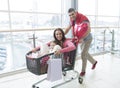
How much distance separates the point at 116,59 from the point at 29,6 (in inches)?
130

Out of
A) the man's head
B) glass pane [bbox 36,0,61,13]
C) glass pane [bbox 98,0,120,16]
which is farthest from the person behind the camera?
glass pane [bbox 98,0,120,16]

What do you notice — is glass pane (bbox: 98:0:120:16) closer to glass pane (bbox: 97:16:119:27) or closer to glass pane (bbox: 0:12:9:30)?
glass pane (bbox: 97:16:119:27)

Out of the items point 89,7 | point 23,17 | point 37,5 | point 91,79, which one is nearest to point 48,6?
point 37,5

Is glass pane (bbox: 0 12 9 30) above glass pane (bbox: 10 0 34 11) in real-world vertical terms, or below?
below

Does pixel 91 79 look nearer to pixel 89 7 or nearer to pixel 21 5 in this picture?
pixel 21 5

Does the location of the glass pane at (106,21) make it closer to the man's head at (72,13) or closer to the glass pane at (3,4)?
the glass pane at (3,4)

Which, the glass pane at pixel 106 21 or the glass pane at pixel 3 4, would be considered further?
the glass pane at pixel 106 21

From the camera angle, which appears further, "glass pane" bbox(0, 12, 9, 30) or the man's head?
"glass pane" bbox(0, 12, 9, 30)

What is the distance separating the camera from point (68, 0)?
4.38 meters

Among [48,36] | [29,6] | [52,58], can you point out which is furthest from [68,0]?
[52,58]

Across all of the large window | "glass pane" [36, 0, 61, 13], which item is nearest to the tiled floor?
the large window

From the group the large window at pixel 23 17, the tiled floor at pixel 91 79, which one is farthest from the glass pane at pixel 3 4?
the tiled floor at pixel 91 79

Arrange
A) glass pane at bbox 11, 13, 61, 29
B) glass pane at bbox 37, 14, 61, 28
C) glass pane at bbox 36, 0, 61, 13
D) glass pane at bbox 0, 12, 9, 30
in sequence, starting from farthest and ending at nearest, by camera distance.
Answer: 1. glass pane at bbox 37, 14, 61, 28
2. glass pane at bbox 36, 0, 61, 13
3. glass pane at bbox 11, 13, 61, 29
4. glass pane at bbox 0, 12, 9, 30

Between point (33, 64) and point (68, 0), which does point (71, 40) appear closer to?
point (33, 64)
